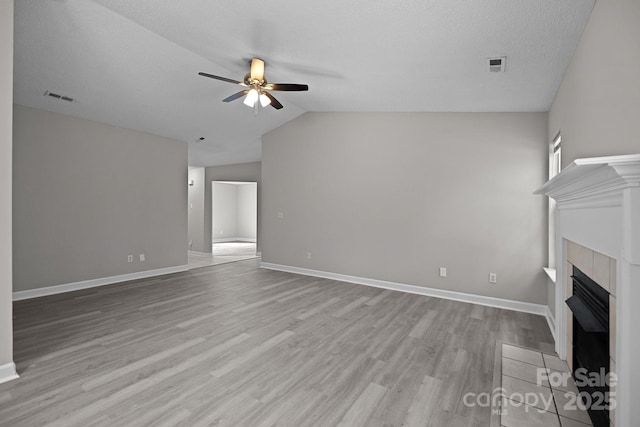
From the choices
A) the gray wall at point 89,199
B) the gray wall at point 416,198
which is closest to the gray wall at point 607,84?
the gray wall at point 416,198

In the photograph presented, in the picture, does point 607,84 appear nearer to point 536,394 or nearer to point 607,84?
point 607,84

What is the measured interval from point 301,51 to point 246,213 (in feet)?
28.9

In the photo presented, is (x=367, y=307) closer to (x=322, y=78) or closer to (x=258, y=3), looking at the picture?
(x=322, y=78)

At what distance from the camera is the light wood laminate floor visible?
1.90m

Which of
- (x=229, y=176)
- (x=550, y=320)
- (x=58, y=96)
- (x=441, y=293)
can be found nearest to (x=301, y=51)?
(x=58, y=96)

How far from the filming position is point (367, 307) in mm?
3963

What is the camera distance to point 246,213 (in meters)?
11.5

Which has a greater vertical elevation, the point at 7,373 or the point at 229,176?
the point at 229,176

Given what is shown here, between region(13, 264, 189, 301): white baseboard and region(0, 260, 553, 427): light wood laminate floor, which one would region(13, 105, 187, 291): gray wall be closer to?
region(13, 264, 189, 301): white baseboard

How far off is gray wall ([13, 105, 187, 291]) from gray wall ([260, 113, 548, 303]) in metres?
2.07

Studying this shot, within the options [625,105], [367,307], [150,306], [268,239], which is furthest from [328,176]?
[625,105]

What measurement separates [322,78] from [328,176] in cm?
196

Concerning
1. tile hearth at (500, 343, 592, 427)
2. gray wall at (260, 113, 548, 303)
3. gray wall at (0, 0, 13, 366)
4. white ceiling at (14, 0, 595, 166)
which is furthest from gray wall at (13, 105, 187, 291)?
tile hearth at (500, 343, 592, 427)

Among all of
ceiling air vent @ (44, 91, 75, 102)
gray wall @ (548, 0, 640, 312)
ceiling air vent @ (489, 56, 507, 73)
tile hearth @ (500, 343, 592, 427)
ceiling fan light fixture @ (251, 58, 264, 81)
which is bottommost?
tile hearth @ (500, 343, 592, 427)
